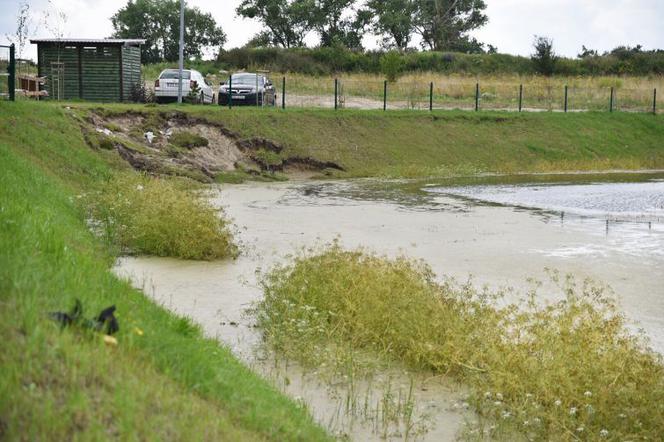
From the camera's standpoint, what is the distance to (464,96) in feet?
188

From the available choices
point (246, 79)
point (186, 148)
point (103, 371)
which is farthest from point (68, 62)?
point (103, 371)

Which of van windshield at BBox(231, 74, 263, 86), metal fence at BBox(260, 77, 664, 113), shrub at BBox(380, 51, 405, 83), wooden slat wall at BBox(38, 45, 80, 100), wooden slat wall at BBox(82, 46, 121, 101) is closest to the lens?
wooden slat wall at BBox(38, 45, 80, 100)

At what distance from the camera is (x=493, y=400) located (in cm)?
840

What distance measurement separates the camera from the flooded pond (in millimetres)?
8969

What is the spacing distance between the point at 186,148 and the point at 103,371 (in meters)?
28.6

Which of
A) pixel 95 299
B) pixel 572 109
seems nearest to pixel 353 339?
pixel 95 299

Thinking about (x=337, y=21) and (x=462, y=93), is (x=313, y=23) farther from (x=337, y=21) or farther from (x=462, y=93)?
(x=462, y=93)

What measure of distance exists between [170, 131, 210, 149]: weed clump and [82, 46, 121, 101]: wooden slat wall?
33.2 ft

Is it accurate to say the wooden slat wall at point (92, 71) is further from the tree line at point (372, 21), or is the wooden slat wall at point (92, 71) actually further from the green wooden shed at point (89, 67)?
the tree line at point (372, 21)

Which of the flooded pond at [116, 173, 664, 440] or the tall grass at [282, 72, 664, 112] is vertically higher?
the tall grass at [282, 72, 664, 112]

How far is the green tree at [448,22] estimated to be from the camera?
98.3 m

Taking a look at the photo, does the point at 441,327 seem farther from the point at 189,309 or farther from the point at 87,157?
the point at 87,157

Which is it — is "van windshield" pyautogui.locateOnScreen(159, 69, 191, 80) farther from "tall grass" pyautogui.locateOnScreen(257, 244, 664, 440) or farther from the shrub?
"tall grass" pyautogui.locateOnScreen(257, 244, 664, 440)

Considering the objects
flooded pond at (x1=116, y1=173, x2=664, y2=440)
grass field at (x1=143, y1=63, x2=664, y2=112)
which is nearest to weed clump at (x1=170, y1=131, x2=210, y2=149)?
flooded pond at (x1=116, y1=173, x2=664, y2=440)
